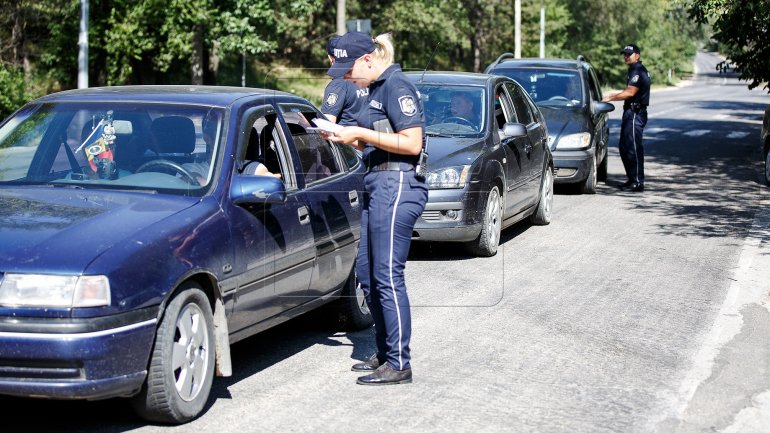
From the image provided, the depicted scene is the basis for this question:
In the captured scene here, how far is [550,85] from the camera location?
16.5 metres

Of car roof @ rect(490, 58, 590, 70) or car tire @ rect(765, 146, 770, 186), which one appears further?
car tire @ rect(765, 146, 770, 186)

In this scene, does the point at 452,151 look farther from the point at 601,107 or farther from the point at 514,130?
the point at 601,107

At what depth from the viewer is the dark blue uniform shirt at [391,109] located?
6.11m

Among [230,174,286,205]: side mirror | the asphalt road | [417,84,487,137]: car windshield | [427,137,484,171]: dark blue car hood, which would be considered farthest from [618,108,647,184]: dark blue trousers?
[230,174,286,205]: side mirror

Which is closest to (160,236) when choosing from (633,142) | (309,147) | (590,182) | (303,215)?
(303,215)

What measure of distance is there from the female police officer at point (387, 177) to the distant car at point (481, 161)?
4.17 meters

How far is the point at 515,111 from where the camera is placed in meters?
12.3

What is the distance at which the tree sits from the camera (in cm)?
1959

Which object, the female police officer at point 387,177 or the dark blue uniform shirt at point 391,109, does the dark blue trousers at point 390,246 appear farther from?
the dark blue uniform shirt at point 391,109

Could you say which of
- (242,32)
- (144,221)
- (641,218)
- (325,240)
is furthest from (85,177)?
(242,32)

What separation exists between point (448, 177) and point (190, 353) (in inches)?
208

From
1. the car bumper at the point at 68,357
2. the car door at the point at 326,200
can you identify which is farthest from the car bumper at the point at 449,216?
the car bumper at the point at 68,357

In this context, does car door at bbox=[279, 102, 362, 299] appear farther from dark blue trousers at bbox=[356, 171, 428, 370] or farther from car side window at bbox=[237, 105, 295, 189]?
dark blue trousers at bbox=[356, 171, 428, 370]

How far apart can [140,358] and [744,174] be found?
15741mm
